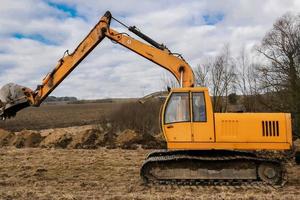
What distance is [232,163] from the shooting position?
1188cm

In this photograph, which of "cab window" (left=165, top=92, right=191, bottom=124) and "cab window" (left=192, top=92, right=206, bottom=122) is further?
"cab window" (left=165, top=92, right=191, bottom=124)

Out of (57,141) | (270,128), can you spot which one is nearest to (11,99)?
(270,128)

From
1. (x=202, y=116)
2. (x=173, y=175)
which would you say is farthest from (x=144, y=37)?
(x=173, y=175)

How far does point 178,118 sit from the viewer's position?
471 inches

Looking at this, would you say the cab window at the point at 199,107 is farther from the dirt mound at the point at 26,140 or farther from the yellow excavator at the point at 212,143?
the dirt mound at the point at 26,140

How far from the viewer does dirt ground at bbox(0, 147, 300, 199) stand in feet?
34.4

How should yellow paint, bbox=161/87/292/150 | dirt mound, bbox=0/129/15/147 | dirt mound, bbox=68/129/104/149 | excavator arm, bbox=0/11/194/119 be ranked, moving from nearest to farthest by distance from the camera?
yellow paint, bbox=161/87/292/150, excavator arm, bbox=0/11/194/119, dirt mound, bbox=68/129/104/149, dirt mound, bbox=0/129/15/147

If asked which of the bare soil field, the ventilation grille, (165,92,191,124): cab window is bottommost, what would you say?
the ventilation grille

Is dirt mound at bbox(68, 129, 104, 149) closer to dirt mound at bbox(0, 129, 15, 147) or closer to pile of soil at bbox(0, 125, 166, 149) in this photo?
pile of soil at bbox(0, 125, 166, 149)

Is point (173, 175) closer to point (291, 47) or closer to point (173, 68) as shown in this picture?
point (173, 68)

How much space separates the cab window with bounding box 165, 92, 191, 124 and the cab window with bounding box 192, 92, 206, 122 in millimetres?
184

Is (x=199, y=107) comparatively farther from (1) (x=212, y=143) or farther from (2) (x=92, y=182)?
(2) (x=92, y=182)

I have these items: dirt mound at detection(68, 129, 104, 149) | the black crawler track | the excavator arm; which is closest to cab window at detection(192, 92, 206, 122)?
the black crawler track

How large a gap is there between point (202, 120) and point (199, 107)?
37 centimetres
